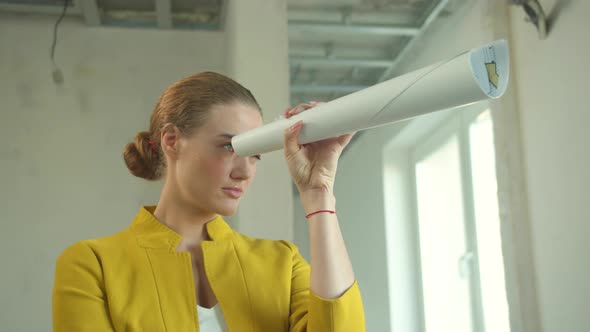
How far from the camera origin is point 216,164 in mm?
1265

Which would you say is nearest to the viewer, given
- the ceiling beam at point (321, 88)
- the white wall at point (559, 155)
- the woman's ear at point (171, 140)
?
the woman's ear at point (171, 140)

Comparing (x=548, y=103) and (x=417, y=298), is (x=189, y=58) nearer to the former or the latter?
(x=548, y=103)

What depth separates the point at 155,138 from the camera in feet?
4.78

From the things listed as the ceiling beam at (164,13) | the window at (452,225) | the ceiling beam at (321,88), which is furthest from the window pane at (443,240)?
the ceiling beam at (164,13)

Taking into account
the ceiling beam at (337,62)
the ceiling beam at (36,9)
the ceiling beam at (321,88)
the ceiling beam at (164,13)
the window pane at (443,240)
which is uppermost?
the ceiling beam at (36,9)

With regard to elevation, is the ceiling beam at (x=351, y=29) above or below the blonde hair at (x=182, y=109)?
above

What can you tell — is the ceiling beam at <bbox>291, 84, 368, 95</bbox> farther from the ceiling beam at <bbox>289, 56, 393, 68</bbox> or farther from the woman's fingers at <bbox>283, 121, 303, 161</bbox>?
the woman's fingers at <bbox>283, 121, 303, 161</bbox>

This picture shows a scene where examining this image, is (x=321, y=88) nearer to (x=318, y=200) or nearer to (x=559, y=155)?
(x=559, y=155)

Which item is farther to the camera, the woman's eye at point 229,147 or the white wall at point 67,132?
the white wall at point 67,132

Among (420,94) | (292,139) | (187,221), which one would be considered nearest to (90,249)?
(187,221)

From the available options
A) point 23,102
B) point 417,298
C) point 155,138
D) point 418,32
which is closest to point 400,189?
point 417,298

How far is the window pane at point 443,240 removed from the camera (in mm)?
4219

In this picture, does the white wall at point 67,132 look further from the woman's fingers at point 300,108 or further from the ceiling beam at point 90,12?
the woman's fingers at point 300,108

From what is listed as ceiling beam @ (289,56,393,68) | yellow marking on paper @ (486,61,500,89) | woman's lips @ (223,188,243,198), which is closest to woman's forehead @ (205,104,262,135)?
woman's lips @ (223,188,243,198)
